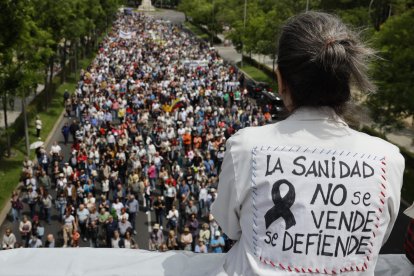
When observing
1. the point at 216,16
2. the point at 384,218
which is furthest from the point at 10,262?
the point at 216,16

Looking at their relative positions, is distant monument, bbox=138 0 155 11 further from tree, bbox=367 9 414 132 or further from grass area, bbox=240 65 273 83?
tree, bbox=367 9 414 132

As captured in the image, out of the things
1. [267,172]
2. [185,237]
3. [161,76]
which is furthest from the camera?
[161,76]

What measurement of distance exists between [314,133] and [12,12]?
17123mm

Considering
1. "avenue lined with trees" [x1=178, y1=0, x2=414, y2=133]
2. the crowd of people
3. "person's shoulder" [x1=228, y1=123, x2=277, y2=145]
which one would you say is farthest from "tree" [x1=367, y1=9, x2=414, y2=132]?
"person's shoulder" [x1=228, y1=123, x2=277, y2=145]

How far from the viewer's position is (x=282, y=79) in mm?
2090

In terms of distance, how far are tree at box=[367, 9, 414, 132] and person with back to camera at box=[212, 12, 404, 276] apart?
1699 cm

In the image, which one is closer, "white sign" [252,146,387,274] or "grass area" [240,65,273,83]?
"white sign" [252,146,387,274]

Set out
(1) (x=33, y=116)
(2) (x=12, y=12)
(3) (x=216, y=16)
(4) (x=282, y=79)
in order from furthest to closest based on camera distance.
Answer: (3) (x=216, y=16), (1) (x=33, y=116), (2) (x=12, y=12), (4) (x=282, y=79)

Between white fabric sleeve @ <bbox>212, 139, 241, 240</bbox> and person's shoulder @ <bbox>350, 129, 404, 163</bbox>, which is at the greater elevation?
person's shoulder @ <bbox>350, 129, 404, 163</bbox>

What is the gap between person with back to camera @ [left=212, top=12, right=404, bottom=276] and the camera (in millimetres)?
1925

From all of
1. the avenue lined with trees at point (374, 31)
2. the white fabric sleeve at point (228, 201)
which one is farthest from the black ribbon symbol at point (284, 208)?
the avenue lined with trees at point (374, 31)

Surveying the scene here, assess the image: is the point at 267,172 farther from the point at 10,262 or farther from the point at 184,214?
the point at 184,214

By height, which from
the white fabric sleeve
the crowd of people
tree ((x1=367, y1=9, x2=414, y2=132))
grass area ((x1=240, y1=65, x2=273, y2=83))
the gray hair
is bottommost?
grass area ((x1=240, y1=65, x2=273, y2=83))

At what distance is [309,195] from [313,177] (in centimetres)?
7
